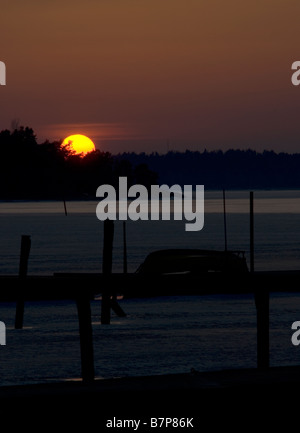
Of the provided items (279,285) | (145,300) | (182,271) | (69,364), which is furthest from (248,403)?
(145,300)

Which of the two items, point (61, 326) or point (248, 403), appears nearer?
point (248, 403)

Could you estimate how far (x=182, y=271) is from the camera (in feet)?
112

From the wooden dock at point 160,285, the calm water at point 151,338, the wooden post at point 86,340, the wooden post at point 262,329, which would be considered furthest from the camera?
the calm water at point 151,338

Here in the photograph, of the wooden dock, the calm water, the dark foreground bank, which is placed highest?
the calm water

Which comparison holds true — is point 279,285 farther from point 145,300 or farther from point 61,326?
point 145,300

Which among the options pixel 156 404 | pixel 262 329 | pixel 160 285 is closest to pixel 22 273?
pixel 262 329

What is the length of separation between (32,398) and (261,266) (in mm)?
54768

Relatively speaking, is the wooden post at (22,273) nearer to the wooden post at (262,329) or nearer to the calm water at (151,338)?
the calm water at (151,338)

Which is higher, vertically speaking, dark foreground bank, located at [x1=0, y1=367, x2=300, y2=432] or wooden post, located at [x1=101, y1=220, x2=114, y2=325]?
wooden post, located at [x1=101, y1=220, x2=114, y2=325]

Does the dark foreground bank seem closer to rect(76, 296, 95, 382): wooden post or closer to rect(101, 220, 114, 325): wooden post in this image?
rect(76, 296, 95, 382): wooden post

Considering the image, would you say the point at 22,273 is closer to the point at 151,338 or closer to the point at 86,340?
the point at 151,338

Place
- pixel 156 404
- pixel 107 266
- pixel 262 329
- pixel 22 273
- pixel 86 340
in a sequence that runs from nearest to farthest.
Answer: pixel 156 404, pixel 262 329, pixel 86 340, pixel 22 273, pixel 107 266

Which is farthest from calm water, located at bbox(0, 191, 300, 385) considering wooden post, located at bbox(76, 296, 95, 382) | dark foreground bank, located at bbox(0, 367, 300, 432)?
dark foreground bank, located at bbox(0, 367, 300, 432)

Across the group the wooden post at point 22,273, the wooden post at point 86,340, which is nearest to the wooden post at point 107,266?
the wooden post at point 22,273
